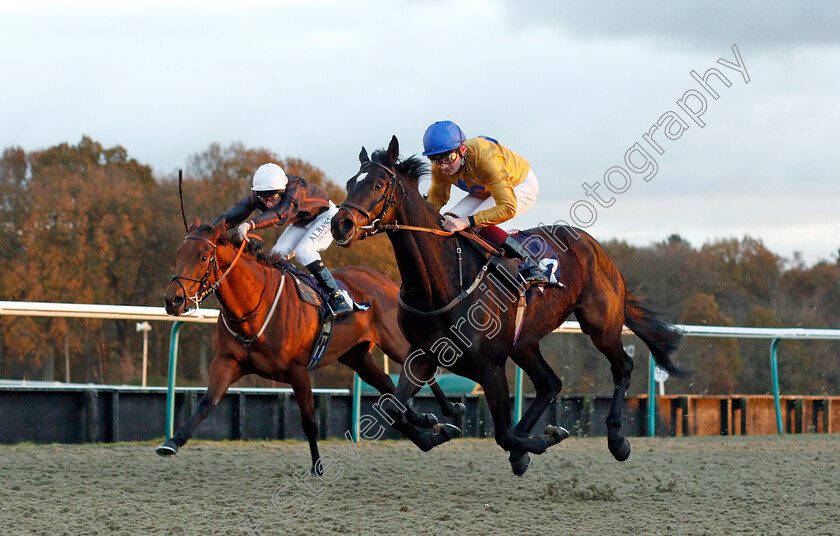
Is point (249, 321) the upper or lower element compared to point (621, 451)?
upper

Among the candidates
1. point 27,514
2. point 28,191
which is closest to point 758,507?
point 27,514

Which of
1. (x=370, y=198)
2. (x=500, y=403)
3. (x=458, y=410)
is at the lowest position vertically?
(x=458, y=410)

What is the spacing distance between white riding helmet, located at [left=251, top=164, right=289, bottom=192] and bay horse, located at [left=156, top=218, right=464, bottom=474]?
1.61ft

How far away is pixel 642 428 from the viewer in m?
10.1

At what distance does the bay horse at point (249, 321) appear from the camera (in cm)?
575

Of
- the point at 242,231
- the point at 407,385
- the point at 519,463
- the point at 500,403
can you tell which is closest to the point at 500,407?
the point at 500,403

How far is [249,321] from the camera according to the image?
6109 millimetres

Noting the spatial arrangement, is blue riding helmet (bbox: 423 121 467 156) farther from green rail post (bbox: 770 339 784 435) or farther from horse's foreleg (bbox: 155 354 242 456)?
green rail post (bbox: 770 339 784 435)

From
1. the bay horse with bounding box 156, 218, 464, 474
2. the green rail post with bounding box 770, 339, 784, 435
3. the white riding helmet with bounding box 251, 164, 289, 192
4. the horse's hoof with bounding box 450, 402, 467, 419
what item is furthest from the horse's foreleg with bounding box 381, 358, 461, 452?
the green rail post with bounding box 770, 339, 784, 435

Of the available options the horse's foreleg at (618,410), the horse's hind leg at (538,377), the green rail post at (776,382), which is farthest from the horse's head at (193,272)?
the green rail post at (776,382)

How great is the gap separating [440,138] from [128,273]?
20.7 meters

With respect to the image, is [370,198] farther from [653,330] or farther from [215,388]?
[653,330]

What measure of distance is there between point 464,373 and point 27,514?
223 cm

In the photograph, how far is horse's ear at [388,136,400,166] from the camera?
4754mm
